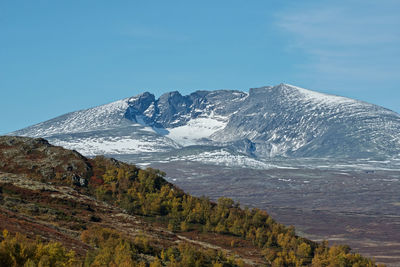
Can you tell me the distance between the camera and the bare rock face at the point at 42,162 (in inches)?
3570

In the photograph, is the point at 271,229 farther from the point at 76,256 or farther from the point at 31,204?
the point at 76,256

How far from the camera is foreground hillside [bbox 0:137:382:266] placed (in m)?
60.0

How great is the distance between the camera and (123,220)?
78875 millimetres

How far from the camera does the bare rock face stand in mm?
90688

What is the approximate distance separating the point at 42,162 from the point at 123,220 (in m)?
21.9

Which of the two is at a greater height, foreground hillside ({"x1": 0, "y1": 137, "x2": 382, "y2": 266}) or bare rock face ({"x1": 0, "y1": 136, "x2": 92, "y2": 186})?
bare rock face ({"x1": 0, "y1": 136, "x2": 92, "y2": 186})

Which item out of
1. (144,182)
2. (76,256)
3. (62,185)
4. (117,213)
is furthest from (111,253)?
(144,182)

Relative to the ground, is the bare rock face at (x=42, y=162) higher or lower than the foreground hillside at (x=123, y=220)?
higher

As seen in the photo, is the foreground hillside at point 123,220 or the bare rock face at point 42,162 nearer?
the foreground hillside at point 123,220

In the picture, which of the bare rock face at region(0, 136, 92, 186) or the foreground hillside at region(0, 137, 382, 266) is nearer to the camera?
the foreground hillside at region(0, 137, 382, 266)

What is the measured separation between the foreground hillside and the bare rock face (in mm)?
149

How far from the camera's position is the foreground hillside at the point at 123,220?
59969 mm

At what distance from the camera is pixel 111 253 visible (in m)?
55.1

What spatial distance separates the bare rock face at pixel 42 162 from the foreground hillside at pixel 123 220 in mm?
149
